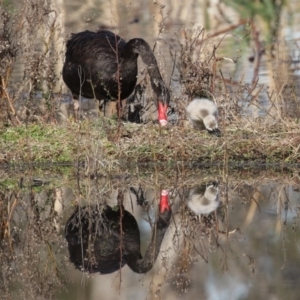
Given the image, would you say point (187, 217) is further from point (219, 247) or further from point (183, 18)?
point (183, 18)

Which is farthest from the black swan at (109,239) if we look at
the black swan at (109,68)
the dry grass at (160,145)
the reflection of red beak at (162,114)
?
the black swan at (109,68)

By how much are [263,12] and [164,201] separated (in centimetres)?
1179

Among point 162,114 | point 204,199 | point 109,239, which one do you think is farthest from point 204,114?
point 109,239

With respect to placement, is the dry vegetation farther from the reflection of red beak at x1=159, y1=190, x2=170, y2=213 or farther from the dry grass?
the reflection of red beak at x1=159, y1=190, x2=170, y2=213

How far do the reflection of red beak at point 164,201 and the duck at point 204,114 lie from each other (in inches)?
79.1

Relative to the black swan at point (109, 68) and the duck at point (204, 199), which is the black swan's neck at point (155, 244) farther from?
the black swan at point (109, 68)

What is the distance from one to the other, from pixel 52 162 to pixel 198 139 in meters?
1.77

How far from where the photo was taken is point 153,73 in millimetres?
11883

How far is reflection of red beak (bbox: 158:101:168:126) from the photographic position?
37.9ft

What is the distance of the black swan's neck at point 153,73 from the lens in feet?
38.3

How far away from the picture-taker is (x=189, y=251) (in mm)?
7273

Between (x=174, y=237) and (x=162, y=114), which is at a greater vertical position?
(x=162, y=114)

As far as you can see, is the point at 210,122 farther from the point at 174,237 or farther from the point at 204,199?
the point at 174,237

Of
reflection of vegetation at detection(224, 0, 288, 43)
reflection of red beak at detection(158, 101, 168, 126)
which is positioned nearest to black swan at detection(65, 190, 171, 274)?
reflection of red beak at detection(158, 101, 168, 126)
